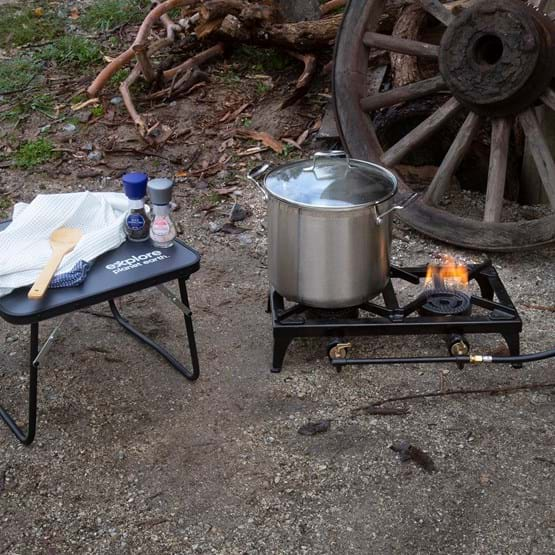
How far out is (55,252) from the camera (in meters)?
2.81

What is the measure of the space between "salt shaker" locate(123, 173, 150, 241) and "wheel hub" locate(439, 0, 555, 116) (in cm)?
168

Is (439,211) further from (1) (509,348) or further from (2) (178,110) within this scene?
(2) (178,110)

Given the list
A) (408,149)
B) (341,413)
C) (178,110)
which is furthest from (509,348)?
(178,110)

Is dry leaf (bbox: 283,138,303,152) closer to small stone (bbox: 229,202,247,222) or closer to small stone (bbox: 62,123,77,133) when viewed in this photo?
small stone (bbox: 229,202,247,222)

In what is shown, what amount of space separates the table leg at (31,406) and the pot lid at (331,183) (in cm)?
102

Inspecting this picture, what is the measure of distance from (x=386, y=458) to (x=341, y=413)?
30 centimetres

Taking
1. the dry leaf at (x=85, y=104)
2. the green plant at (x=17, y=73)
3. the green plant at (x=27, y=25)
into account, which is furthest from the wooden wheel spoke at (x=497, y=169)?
the green plant at (x=27, y=25)

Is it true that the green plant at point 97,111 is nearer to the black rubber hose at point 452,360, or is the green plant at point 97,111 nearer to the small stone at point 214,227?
the small stone at point 214,227

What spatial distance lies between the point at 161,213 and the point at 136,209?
10 centimetres

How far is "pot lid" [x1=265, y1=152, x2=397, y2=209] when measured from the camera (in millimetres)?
2918

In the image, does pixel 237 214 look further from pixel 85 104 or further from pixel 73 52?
pixel 73 52

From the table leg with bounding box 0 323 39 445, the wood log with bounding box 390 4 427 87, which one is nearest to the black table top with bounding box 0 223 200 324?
the table leg with bounding box 0 323 39 445

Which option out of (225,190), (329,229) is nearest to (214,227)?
(225,190)

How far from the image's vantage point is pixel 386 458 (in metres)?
2.79
